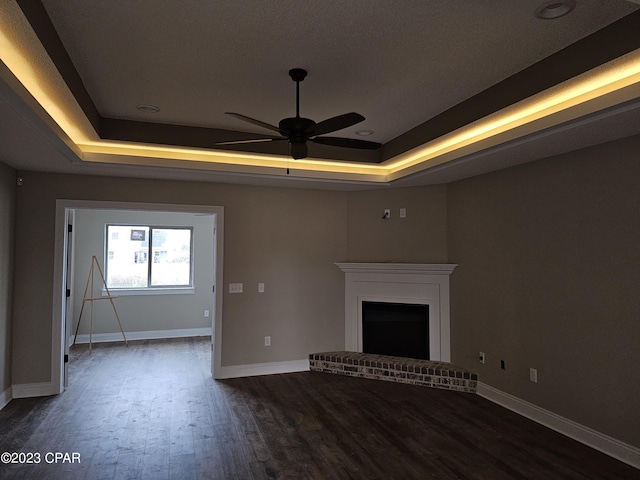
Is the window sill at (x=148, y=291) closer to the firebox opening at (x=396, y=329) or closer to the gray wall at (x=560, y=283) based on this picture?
the firebox opening at (x=396, y=329)

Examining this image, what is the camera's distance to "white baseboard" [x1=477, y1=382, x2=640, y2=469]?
9.93ft

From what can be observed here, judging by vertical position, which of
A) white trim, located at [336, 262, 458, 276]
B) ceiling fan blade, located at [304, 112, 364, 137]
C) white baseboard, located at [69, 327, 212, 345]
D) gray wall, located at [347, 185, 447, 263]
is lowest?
white baseboard, located at [69, 327, 212, 345]

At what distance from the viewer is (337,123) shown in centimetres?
272

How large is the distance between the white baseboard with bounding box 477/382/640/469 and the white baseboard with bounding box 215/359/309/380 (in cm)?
223

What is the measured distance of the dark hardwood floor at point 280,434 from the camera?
292 cm

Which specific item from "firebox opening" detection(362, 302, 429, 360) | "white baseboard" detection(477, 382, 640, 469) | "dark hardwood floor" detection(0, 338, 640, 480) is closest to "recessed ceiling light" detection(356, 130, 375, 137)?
"firebox opening" detection(362, 302, 429, 360)

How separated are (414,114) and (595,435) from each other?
3099mm

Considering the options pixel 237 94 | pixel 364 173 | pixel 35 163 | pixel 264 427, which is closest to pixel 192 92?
pixel 237 94

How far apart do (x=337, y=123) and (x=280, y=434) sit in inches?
102

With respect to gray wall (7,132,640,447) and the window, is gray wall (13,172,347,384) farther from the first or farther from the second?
the window

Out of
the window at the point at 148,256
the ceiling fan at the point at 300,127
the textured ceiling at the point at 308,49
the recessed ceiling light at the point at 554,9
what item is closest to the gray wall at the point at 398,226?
the textured ceiling at the point at 308,49

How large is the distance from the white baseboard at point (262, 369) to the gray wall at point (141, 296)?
289 cm

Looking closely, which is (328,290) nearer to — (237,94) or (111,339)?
(237,94)

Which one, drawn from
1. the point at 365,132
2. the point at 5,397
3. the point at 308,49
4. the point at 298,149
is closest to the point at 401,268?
the point at 365,132
